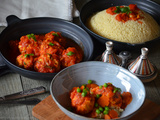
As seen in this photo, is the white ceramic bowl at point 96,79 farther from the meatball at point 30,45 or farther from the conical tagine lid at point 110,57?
the meatball at point 30,45

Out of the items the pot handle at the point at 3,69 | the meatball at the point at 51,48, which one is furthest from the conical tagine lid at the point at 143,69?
the pot handle at the point at 3,69

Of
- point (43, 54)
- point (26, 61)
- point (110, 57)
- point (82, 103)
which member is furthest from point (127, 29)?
point (82, 103)

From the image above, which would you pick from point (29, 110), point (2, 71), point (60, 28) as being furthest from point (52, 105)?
point (60, 28)

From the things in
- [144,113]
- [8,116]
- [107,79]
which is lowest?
[8,116]

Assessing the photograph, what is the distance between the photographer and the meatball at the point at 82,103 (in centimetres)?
134

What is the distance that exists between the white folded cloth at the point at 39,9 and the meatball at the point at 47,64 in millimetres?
923

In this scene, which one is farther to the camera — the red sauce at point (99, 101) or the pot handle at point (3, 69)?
the pot handle at point (3, 69)

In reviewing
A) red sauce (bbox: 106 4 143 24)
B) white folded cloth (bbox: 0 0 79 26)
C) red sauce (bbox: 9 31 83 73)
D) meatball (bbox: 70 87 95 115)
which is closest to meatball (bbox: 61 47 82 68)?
red sauce (bbox: 9 31 83 73)

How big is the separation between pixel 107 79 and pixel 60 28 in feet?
2.68

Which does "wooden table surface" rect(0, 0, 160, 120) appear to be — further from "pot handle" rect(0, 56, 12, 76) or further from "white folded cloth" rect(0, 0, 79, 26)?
"white folded cloth" rect(0, 0, 79, 26)

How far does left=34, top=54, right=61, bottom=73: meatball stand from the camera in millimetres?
1716

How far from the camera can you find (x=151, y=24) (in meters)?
2.35

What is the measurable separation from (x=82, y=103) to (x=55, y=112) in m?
0.24

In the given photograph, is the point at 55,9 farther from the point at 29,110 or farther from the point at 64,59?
the point at 29,110
